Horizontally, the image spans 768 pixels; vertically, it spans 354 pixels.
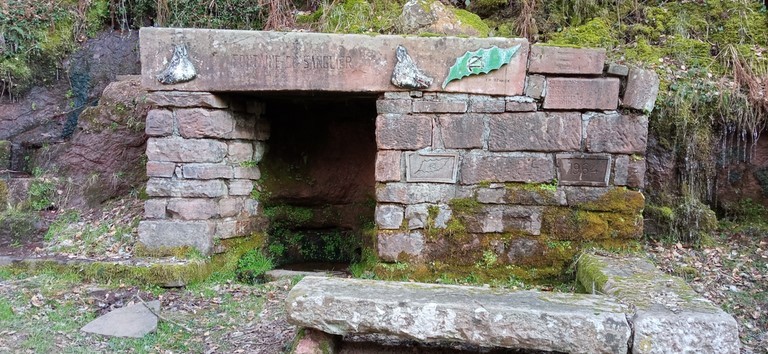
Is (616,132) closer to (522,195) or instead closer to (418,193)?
(522,195)

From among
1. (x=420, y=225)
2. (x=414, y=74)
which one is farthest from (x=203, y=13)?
(x=420, y=225)

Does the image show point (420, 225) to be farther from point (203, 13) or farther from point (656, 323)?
point (203, 13)

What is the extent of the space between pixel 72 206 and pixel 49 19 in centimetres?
277

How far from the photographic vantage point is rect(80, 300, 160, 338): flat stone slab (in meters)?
3.38

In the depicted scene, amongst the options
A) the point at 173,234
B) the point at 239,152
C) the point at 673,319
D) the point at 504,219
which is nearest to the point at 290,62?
the point at 239,152

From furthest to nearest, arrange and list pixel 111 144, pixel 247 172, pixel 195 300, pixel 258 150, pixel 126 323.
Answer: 1. pixel 111 144
2. pixel 258 150
3. pixel 247 172
4. pixel 195 300
5. pixel 126 323

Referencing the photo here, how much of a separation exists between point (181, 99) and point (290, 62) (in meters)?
1.04

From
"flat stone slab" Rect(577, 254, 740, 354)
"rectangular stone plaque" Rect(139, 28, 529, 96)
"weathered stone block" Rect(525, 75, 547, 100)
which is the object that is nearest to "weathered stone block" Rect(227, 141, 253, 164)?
"rectangular stone plaque" Rect(139, 28, 529, 96)

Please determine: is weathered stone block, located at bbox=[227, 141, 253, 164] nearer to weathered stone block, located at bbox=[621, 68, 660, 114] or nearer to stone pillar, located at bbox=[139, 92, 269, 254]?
stone pillar, located at bbox=[139, 92, 269, 254]

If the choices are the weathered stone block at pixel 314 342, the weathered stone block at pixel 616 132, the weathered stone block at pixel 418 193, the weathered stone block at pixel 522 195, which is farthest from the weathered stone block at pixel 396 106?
the weathered stone block at pixel 314 342

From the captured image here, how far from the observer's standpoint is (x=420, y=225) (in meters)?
4.29

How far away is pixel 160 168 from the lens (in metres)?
4.47

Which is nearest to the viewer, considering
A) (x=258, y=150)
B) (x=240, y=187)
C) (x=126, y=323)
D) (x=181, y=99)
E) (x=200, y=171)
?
(x=126, y=323)

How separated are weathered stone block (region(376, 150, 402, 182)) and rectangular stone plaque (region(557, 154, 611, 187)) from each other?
137 centimetres
